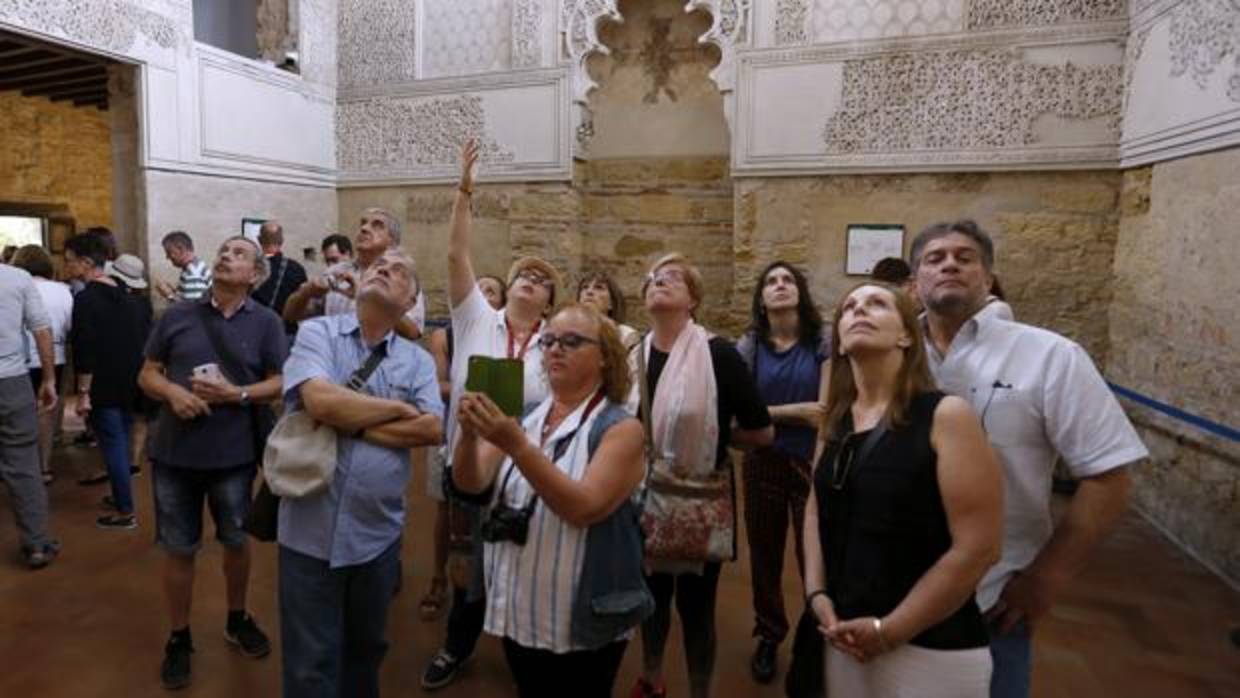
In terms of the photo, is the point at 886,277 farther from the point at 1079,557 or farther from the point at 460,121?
the point at 460,121

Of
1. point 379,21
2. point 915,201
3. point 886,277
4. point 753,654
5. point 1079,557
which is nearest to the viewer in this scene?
point 1079,557

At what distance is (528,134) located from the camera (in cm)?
689

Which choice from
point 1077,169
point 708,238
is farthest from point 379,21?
point 1077,169

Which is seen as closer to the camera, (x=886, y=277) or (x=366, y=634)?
(x=366, y=634)

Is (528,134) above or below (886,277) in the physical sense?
above

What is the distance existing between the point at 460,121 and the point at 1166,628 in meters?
6.70

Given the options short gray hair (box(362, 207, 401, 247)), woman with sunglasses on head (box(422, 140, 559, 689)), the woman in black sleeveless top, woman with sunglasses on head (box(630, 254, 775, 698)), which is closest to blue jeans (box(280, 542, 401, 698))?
woman with sunglasses on head (box(422, 140, 559, 689))

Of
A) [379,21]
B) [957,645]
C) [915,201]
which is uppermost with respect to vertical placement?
[379,21]

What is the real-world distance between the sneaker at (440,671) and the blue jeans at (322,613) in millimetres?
609

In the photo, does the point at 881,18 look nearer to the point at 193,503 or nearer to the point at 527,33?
the point at 527,33

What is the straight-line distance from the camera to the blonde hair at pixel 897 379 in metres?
1.37

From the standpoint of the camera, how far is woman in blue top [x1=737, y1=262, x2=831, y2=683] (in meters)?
2.58

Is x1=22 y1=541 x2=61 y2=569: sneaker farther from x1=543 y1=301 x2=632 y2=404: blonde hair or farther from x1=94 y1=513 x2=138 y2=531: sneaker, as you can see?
x1=543 y1=301 x2=632 y2=404: blonde hair

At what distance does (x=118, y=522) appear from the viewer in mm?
3910
